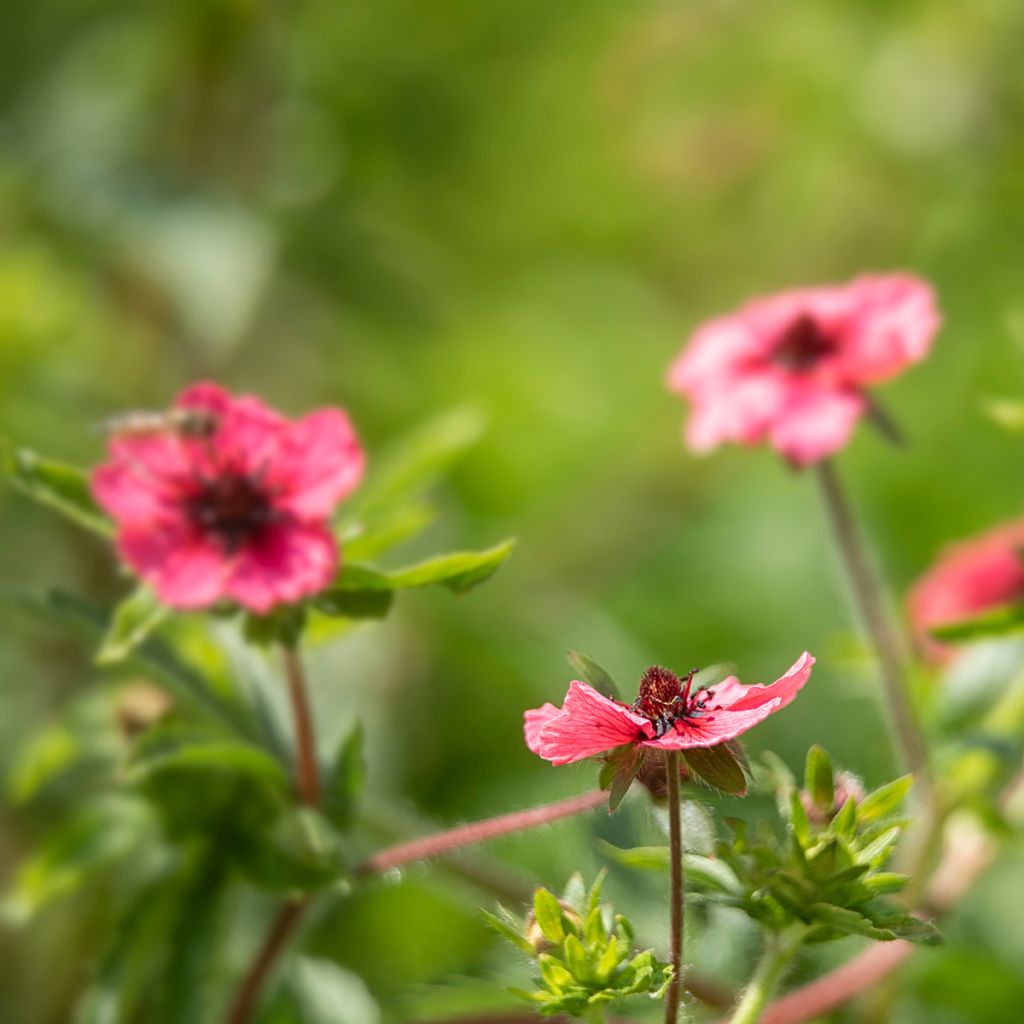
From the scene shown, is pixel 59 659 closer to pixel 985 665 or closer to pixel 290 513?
pixel 290 513

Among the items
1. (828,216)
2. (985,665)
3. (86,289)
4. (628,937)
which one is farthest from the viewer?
(828,216)

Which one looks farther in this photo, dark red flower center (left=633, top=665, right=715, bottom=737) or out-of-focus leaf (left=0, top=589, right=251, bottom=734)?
out-of-focus leaf (left=0, top=589, right=251, bottom=734)

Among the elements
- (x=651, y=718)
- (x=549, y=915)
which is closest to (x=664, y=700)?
(x=651, y=718)

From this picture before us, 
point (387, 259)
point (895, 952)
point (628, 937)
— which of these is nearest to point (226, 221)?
point (387, 259)

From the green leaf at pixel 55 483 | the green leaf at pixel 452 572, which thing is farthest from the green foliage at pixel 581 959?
the green leaf at pixel 55 483

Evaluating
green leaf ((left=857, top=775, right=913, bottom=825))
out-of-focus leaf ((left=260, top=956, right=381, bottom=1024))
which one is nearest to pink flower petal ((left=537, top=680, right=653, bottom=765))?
green leaf ((left=857, top=775, right=913, bottom=825))

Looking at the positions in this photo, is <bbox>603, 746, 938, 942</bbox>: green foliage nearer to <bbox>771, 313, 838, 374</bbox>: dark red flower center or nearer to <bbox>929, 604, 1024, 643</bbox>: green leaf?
<bbox>929, 604, 1024, 643</bbox>: green leaf
